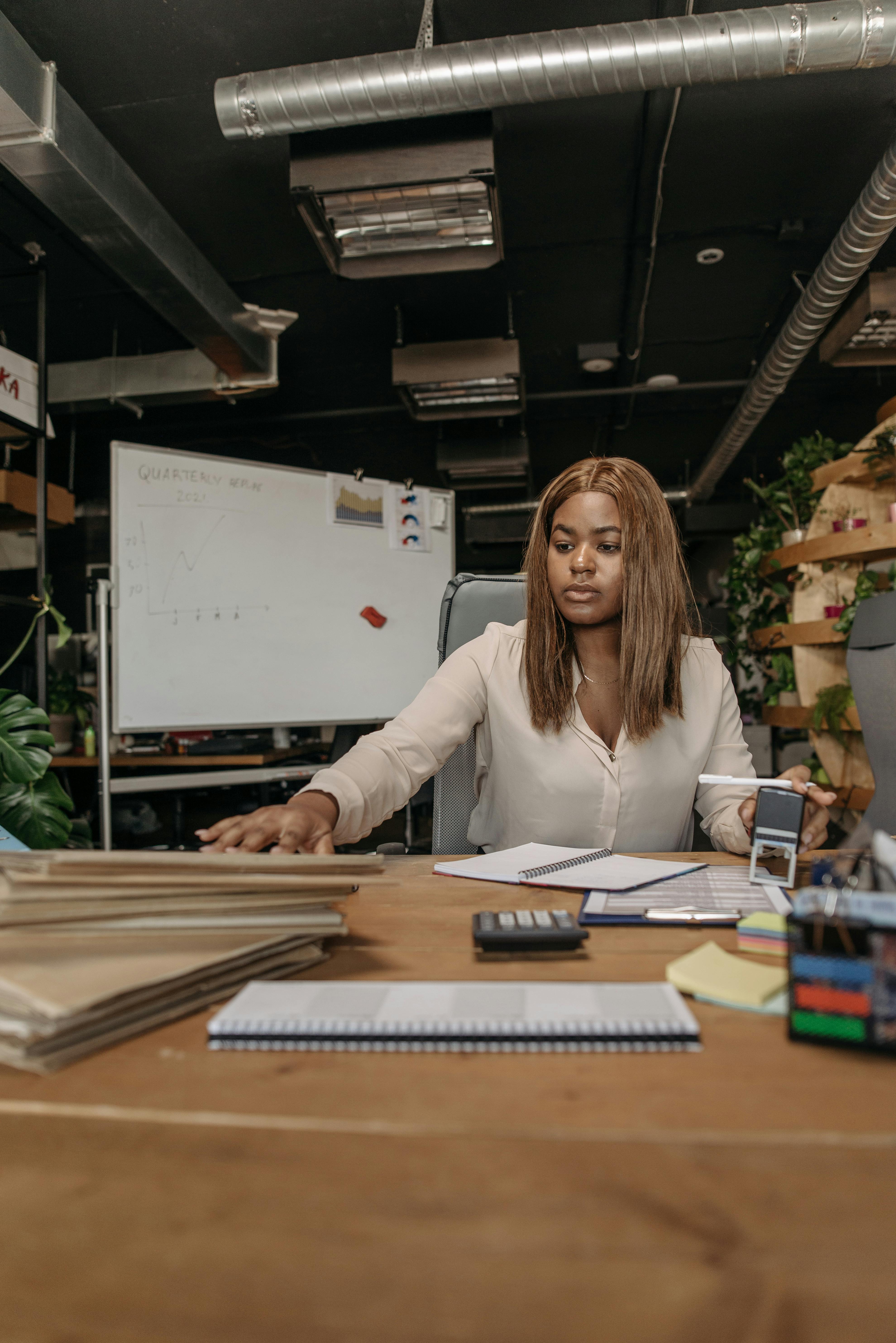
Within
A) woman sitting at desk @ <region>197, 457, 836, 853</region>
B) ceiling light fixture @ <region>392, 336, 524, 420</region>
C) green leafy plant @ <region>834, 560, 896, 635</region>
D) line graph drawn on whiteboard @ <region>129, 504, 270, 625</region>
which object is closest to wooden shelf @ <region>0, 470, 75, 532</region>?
line graph drawn on whiteboard @ <region>129, 504, 270, 625</region>

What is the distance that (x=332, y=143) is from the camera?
266 centimetres

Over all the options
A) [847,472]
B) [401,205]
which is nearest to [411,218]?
[401,205]

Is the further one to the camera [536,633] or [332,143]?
[332,143]

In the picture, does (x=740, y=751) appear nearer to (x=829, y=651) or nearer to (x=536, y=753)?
(x=536, y=753)

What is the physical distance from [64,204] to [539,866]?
296 centimetres

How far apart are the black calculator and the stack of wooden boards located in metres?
0.12

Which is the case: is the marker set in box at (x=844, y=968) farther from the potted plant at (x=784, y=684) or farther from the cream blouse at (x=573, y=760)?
the potted plant at (x=784, y=684)

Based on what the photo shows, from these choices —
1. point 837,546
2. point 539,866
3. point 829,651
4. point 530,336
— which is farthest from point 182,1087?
point 530,336

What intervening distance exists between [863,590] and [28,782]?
343 centimetres

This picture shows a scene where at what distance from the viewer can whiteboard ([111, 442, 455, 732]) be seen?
3.02 metres

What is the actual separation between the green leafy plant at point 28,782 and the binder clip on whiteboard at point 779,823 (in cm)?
200

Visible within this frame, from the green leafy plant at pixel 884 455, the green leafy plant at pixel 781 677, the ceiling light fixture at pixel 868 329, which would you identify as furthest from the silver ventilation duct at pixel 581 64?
the green leafy plant at pixel 781 677

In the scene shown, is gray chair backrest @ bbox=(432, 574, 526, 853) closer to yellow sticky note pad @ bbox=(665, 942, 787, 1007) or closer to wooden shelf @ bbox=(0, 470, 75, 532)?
yellow sticky note pad @ bbox=(665, 942, 787, 1007)

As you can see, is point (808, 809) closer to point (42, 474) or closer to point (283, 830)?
point (283, 830)
